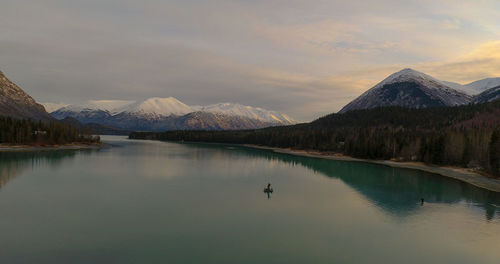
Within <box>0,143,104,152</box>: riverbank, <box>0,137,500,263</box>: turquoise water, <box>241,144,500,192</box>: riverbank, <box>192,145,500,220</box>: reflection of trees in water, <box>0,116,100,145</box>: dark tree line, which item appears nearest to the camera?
<box>0,137,500,263</box>: turquoise water

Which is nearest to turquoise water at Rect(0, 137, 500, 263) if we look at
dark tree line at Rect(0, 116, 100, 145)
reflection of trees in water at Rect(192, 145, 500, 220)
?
reflection of trees in water at Rect(192, 145, 500, 220)

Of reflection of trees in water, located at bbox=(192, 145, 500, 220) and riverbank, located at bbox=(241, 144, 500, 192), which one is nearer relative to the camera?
reflection of trees in water, located at bbox=(192, 145, 500, 220)

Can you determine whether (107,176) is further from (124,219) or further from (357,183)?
(357,183)

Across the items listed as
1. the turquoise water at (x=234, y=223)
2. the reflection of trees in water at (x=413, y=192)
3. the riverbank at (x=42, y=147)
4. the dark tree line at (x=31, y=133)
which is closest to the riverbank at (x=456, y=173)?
the reflection of trees in water at (x=413, y=192)

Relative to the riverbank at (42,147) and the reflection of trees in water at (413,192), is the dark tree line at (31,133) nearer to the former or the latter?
the riverbank at (42,147)

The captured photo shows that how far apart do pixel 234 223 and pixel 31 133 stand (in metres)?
165

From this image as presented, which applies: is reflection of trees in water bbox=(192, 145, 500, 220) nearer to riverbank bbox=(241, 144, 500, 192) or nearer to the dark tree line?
riverbank bbox=(241, 144, 500, 192)

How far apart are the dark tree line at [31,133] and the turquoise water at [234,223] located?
3945 inches

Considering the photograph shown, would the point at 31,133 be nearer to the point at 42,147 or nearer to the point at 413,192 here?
the point at 42,147

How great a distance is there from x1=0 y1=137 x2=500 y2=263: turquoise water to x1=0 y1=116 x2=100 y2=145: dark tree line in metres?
100

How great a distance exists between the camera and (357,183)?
8606 cm

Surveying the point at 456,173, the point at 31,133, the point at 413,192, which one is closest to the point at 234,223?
the point at 413,192

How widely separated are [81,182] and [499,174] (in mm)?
107789

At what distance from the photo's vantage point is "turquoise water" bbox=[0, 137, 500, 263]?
3167cm
